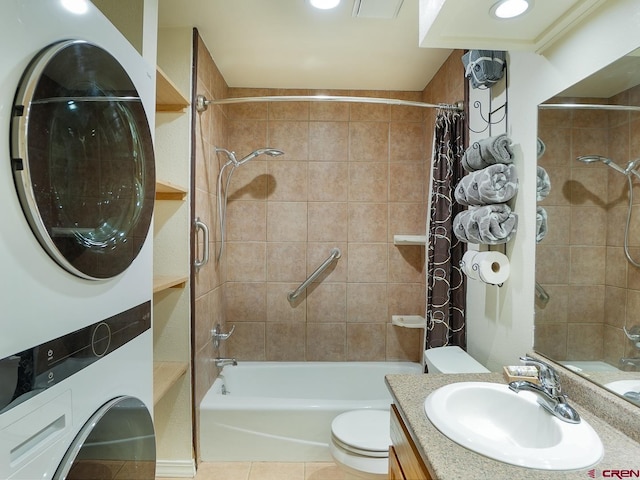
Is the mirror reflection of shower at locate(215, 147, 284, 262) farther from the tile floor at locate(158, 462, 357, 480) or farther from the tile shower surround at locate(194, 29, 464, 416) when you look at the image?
Result: the tile floor at locate(158, 462, 357, 480)

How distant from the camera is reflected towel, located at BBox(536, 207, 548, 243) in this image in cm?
129

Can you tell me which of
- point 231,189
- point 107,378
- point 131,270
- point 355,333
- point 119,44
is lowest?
point 355,333

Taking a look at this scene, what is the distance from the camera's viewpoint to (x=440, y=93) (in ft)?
7.73

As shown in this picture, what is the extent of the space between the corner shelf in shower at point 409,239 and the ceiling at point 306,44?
116 cm

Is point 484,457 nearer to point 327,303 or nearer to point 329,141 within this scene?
point 327,303

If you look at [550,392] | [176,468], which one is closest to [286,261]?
[176,468]

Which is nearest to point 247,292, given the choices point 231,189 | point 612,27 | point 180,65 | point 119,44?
point 231,189

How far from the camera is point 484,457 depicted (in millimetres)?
806

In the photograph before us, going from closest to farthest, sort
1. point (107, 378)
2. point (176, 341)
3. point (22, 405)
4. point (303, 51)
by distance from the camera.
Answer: point (22, 405)
point (107, 378)
point (176, 341)
point (303, 51)

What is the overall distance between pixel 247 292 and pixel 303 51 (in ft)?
5.78

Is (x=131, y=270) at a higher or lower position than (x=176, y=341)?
higher

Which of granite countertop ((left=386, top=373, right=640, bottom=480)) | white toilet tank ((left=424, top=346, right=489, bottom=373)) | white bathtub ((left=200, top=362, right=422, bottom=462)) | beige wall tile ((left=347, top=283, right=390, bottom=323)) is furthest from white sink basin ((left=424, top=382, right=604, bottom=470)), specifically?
beige wall tile ((left=347, top=283, right=390, bottom=323))

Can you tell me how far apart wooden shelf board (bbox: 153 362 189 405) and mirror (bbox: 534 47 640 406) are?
1.63 metres

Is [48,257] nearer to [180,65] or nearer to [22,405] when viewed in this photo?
[22,405]
